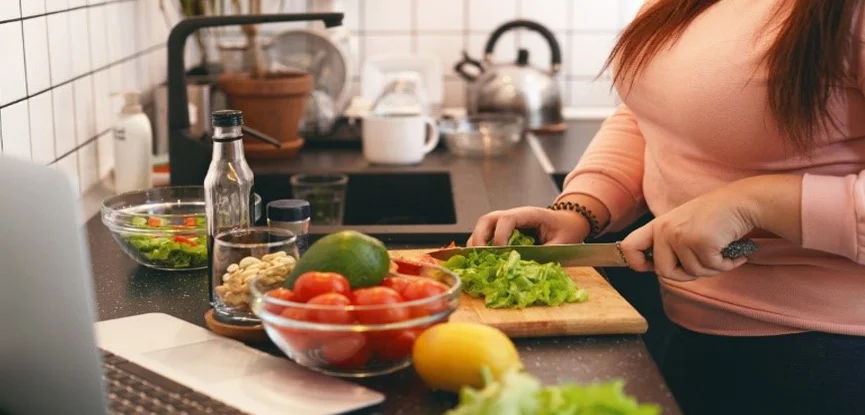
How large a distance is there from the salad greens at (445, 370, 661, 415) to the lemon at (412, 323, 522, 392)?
0.13 meters

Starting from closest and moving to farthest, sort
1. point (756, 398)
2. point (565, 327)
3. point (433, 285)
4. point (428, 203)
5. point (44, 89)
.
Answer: point (433, 285), point (565, 327), point (756, 398), point (44, 89), point (428, 203)

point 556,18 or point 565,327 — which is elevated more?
point 556,18

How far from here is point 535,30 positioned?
2.83 meters

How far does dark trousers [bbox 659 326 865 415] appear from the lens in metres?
1.31

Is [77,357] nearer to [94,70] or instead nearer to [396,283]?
[396,283]

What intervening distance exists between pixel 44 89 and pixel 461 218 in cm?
67

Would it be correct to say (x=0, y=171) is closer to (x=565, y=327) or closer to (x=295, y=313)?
(x=295, y=313)

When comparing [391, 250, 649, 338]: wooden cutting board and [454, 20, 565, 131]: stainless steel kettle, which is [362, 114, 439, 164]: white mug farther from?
[391, 250, 649, 338]: wooden cutting board

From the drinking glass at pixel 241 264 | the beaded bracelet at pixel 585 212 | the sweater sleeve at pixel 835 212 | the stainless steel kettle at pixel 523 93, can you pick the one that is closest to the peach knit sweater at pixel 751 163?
the sweater sleeve at pixel 835 212

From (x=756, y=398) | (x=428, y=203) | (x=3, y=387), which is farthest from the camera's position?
(x=428, y=203)

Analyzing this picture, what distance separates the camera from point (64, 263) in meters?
0.81

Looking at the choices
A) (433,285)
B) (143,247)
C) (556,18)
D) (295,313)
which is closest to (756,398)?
(433,285)

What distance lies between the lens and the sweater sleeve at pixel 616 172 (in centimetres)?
160

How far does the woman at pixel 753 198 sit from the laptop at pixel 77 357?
0.46 m
